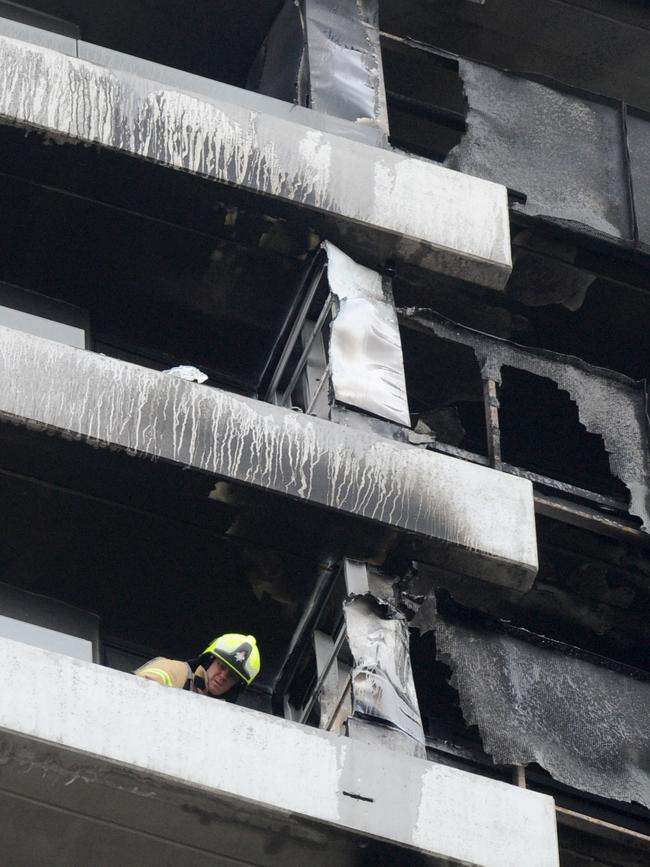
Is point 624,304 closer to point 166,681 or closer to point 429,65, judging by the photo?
point 429,65

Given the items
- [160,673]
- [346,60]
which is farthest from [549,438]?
[160,673]

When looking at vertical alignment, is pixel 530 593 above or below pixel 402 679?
below

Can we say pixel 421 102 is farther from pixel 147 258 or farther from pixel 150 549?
pixel 150 549

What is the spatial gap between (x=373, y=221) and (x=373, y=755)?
4.81 metres

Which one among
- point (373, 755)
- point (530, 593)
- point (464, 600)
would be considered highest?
point (373, 755)

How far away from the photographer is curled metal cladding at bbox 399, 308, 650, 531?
13.0 m

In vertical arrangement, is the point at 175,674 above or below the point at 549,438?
above

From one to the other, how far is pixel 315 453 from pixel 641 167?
5715 millimetres

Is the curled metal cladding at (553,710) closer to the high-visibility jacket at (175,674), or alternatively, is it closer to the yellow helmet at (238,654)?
the yellow helmet at (238,654)

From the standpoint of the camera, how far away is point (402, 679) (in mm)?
10414

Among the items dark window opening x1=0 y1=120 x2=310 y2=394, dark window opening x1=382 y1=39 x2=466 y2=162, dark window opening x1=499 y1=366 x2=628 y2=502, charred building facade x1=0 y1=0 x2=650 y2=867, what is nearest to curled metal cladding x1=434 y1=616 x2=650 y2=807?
charred building facade x1=0 y1=0 x2=650 y2=867

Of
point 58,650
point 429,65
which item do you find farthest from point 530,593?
point 429,65

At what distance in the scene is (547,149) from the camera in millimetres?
14758

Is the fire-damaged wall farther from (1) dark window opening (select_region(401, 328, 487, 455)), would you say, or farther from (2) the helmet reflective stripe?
(2) the helmet reflective stripe
